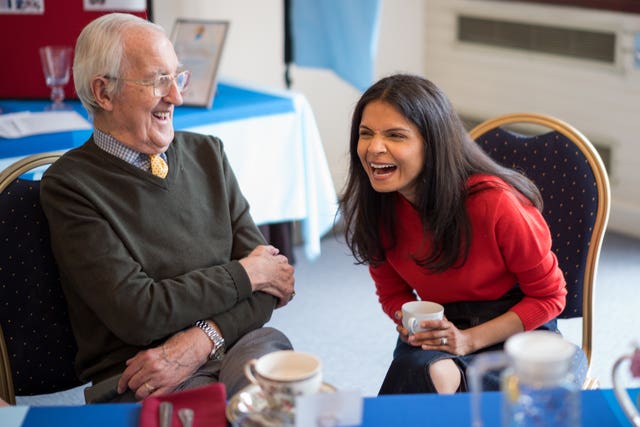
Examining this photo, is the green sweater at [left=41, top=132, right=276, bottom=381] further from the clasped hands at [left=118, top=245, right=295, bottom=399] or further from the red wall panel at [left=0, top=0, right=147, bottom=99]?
the red wall panel at [left=0, top=0, right=147, bottom=99]

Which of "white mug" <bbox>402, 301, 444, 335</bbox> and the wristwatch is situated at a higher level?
"white mug" <bbox>402, 301, 444, 335</bbox>

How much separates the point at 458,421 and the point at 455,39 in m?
3.53

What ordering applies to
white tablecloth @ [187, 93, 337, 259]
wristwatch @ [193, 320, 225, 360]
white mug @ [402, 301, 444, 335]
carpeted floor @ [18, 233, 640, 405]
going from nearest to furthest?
white mug @ [402, 301, 444, 335] < wristwatch @ [193, 320, 225, 360] < carpeted floor @ [18, 233, 640, 405] < white tablecloth @ [187, 93, 337, 259]

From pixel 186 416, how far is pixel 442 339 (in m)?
0.64

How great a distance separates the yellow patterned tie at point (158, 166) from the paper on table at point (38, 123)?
0.96 metres

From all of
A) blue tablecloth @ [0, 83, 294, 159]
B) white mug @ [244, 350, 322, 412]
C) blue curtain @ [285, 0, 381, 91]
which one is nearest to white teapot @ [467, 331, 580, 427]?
white mug @ [244, 350, 322, 412]

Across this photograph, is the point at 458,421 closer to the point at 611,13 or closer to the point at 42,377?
the point at 42,377

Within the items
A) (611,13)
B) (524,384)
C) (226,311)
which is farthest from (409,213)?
(611,13)

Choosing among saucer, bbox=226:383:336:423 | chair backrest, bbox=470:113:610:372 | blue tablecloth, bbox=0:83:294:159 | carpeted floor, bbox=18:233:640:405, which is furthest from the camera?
carpeted floor, bbox=18:233:640:405

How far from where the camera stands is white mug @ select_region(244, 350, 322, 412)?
4.07 feet

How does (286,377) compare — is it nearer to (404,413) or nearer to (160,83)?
(404,413)

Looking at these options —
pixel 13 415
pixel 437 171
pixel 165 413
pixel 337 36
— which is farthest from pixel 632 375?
pixel 337 36

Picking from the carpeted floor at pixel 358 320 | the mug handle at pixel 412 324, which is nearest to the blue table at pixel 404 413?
the mug handle at pixel 412 324

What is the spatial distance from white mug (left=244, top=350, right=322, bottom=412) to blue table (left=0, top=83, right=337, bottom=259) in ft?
5.72
